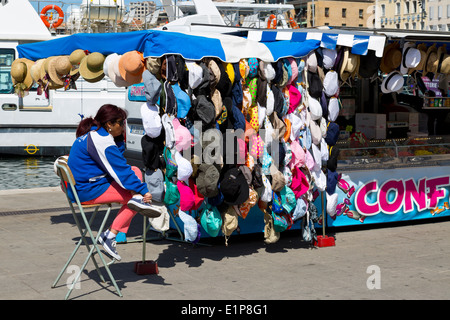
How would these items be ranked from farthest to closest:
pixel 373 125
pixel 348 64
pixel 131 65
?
pixel 373 125 < pixel 348 64 < pixel 131 65

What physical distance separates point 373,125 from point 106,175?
4905mm

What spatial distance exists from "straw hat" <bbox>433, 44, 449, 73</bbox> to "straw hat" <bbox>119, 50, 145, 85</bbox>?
3.81 meters

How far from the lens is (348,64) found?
8062 mm

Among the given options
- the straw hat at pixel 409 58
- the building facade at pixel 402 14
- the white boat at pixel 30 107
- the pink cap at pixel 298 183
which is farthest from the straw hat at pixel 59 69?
the building facade at pixel 402 14

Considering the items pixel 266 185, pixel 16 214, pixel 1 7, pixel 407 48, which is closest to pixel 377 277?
pixel 266 185

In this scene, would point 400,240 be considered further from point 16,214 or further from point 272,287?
point 16,214

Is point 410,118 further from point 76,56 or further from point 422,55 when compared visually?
point 76,56

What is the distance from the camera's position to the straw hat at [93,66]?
7758 mm

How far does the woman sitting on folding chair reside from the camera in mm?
6047

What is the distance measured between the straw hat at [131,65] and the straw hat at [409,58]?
10.7ft

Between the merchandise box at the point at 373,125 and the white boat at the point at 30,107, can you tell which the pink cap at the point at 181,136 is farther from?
the white boat at the point at 30,107

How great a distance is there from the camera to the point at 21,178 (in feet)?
53.3

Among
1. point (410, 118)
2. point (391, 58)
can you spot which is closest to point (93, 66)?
point (391, 58)

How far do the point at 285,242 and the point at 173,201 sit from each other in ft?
6.26
